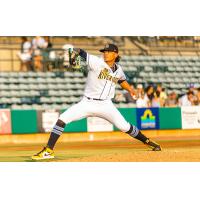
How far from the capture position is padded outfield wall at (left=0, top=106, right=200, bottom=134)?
21.9 metres

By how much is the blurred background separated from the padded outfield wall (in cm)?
50

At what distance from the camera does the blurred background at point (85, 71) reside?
989 inches

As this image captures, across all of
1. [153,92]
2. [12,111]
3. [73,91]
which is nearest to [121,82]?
[12,111]

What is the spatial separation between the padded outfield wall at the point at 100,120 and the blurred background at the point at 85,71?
501 millimetres

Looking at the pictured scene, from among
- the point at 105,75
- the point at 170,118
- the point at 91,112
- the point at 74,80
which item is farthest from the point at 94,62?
the point at 74,80

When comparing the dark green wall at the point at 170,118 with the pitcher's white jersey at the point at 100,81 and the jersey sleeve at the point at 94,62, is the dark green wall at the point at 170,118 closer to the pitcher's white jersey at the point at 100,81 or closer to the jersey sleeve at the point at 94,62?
the pitcher's white jersey at the point at 100,81

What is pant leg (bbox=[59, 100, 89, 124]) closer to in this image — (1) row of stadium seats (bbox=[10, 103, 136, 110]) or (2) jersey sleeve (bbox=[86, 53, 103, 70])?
(2) jersey sleeve (bbox=[86, 53, 103, 70])

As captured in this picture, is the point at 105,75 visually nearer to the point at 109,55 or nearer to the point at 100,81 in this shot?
the point at 100,81

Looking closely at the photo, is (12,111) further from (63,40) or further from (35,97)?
(63,40)

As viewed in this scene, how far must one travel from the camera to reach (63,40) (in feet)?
94.9

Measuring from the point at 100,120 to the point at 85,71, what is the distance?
4776 mm

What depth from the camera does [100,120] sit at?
22875 mm

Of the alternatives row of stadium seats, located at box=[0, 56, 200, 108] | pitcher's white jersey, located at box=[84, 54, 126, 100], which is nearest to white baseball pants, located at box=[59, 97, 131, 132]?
pitcher's white jersey, located at box=[84, 54, 126, 100]

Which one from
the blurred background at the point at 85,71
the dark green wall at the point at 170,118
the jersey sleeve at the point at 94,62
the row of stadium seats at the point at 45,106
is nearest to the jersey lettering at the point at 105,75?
the jersey sleeve at the point at 94,62
